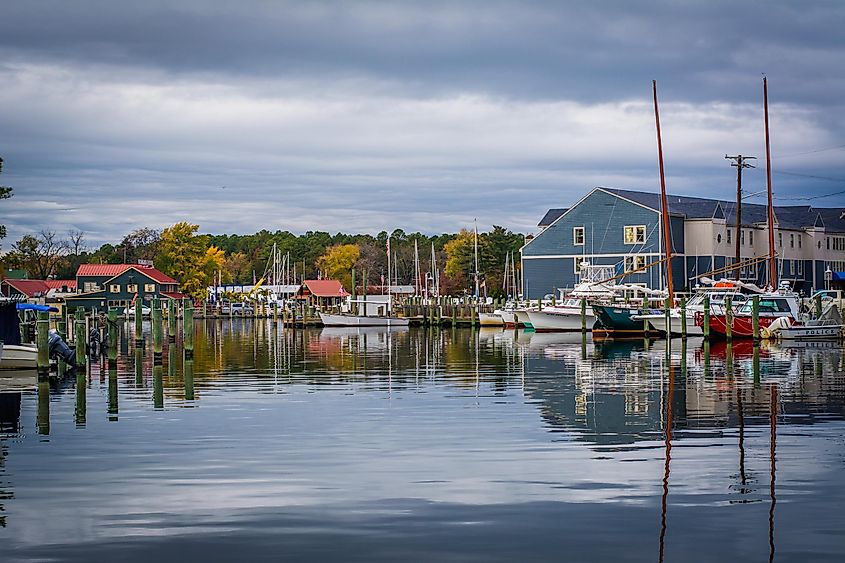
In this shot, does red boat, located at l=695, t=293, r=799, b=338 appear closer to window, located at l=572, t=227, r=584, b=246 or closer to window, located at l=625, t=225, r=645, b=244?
window, located at l=625, t=225, r=645, b=244

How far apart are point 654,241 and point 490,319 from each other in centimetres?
1390

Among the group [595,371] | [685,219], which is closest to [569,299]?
[685,219]

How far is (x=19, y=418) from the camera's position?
25.8m

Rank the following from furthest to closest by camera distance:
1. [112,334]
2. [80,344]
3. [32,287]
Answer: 1. [32,287]
2. [112,334]
3. [80,344]

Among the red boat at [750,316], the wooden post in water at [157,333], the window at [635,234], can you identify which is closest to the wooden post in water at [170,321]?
the wooden post in water at [157,333]

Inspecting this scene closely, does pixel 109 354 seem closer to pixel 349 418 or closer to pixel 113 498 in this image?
pixel 349 418

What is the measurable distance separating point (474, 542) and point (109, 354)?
97.4 ft

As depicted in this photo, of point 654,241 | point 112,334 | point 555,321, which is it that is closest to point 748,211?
point 654,241

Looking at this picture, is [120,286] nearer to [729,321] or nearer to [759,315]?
[759,315]

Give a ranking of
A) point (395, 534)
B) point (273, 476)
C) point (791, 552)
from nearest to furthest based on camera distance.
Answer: point (791, 552) < point (395, 534) < point (273, 476)

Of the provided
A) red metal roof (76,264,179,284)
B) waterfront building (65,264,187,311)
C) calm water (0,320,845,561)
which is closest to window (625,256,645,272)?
calm water (0,320,845,561)

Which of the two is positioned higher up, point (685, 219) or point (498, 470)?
point (685, 219)

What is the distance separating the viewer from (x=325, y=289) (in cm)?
16762

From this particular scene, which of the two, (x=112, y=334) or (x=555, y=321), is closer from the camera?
(x=112, y=334)
